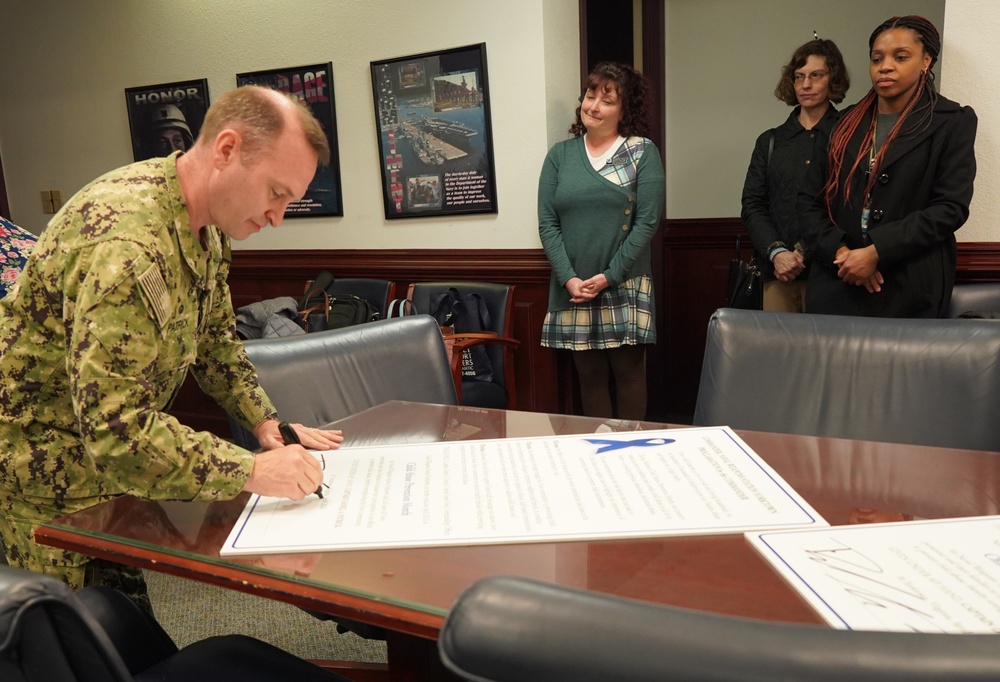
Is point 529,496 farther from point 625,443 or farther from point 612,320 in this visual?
point 612,320

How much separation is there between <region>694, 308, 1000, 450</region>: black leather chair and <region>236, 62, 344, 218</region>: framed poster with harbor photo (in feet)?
9.23

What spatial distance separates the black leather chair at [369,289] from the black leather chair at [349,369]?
1.78 m

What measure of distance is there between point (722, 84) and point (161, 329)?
3.67m

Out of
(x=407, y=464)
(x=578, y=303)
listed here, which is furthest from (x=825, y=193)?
(x=407, y=464)

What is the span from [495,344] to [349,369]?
1441 millimetres

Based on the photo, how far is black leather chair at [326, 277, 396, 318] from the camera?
3701 mm

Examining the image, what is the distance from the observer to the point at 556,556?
35.8 inches

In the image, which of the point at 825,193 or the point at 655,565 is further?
Result: the point at 825,193

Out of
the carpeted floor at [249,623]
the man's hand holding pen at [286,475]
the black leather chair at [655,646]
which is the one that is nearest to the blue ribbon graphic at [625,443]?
the man's hand holding pen at [286,475]

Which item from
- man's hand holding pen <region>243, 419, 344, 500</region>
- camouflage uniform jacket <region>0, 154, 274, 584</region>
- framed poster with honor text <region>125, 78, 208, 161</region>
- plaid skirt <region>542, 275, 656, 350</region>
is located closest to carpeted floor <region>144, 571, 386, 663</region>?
camouflage uniform jacket <region>0, 154, 274, 584</region>

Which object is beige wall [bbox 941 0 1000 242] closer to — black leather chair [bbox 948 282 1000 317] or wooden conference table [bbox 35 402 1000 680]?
black leather chair [bbox 948 282 1000 317]

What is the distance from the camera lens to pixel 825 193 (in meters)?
2.63

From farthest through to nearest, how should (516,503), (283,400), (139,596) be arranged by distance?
(283,400) → (139,596) → (516,503)

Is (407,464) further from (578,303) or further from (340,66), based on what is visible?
(340,66)
